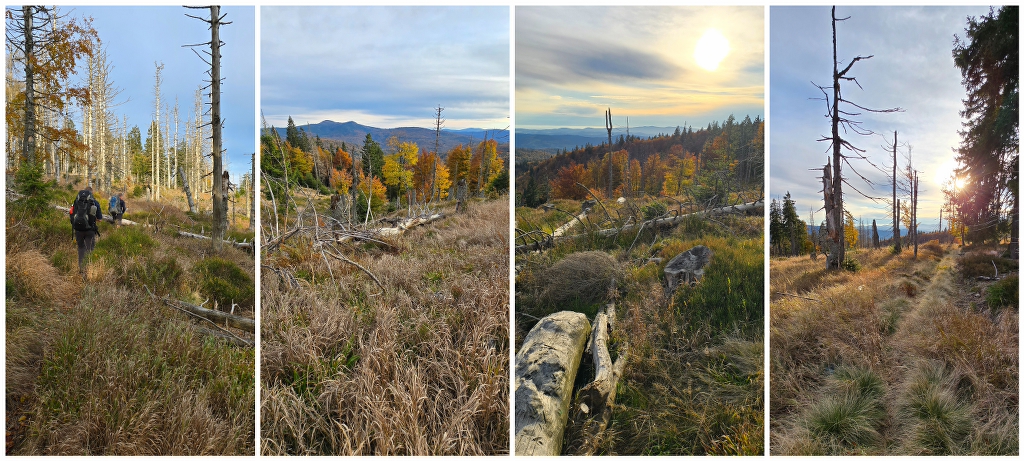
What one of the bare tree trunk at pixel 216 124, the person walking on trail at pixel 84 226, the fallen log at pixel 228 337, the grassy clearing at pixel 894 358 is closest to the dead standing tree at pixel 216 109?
the bare tree trunk at pixel 216 124

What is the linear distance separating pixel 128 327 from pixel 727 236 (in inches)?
183

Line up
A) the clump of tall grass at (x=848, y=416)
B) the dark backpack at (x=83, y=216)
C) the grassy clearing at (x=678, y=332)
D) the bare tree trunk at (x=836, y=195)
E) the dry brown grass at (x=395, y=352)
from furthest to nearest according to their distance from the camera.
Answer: the bare tree trunk at (x=836, y=195) < the dark backpack at (x=83, y=216) < the clump of tall grass at (x=848, y=416) < the grassy clearing at (x=678, y=332) < the dry brown grass at (x=395, y=352)

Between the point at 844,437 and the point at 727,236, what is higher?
the point at 727,236

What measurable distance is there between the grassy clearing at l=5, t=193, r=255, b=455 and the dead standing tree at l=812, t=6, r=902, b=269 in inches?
186

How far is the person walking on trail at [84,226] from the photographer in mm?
3707

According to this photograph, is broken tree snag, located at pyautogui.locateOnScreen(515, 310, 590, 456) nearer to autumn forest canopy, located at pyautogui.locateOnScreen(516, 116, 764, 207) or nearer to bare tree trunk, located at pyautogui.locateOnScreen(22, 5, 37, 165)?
autumn forest canopy, located at pyautogui.locateOnScreen(516, 116, 764, 207)

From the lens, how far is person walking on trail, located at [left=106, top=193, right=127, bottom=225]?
3730 millimetres

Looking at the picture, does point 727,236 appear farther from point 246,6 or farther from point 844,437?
point 246,6

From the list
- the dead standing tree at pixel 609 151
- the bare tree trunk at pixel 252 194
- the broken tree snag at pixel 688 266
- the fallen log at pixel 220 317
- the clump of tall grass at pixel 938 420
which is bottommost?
the clump of tall grass at pixel 938 420

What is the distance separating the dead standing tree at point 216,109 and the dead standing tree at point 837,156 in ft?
16.0

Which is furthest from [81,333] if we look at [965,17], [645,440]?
[965,17]

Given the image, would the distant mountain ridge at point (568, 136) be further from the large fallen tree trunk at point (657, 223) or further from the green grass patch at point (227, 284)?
the green grass patch at point (227, 284)

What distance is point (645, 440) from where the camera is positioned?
11.0ft

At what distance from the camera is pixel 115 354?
3.35 meters
